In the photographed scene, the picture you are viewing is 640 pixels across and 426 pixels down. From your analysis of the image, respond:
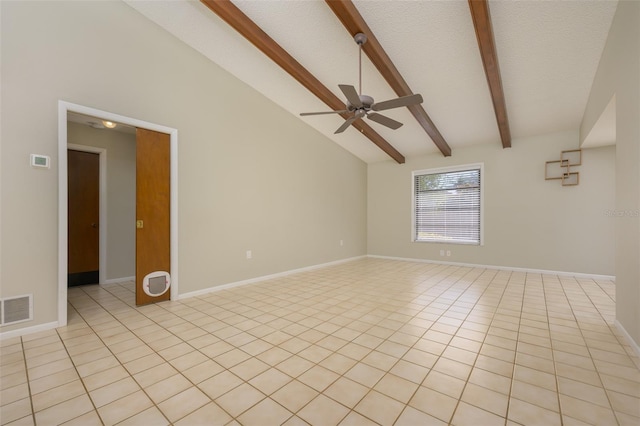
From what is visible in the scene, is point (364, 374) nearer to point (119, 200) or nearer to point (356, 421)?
point (356, 421)

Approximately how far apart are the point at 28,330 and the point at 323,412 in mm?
2930

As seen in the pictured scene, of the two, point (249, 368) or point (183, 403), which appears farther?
point (249, 368)

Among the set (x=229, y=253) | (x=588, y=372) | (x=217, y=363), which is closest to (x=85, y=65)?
(x=229, y=253)

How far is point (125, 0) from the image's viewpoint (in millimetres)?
3105

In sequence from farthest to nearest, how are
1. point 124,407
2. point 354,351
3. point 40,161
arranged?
1. point 40,161
2. point 354,351
3. point 124,407

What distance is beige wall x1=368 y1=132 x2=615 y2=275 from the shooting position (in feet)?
15.0

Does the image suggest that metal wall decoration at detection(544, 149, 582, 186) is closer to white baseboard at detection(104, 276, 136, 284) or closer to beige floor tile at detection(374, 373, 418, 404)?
beige floor tile at detection(374, 373, 418, 404)

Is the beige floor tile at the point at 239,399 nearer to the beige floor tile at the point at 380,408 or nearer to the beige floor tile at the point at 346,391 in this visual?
the beige floor tile at the point at 346,391

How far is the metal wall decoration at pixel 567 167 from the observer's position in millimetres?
4742

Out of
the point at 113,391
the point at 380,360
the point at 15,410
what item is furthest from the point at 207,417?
the point at 380,360

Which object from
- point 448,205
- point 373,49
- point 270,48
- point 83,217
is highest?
point 270,48

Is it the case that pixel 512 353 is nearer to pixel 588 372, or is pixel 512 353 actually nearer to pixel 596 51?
pixel 588 372

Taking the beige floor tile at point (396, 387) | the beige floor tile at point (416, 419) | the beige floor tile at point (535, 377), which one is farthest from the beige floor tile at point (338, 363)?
the beige floor tile at point (535, 377)

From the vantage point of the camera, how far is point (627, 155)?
2330mm
